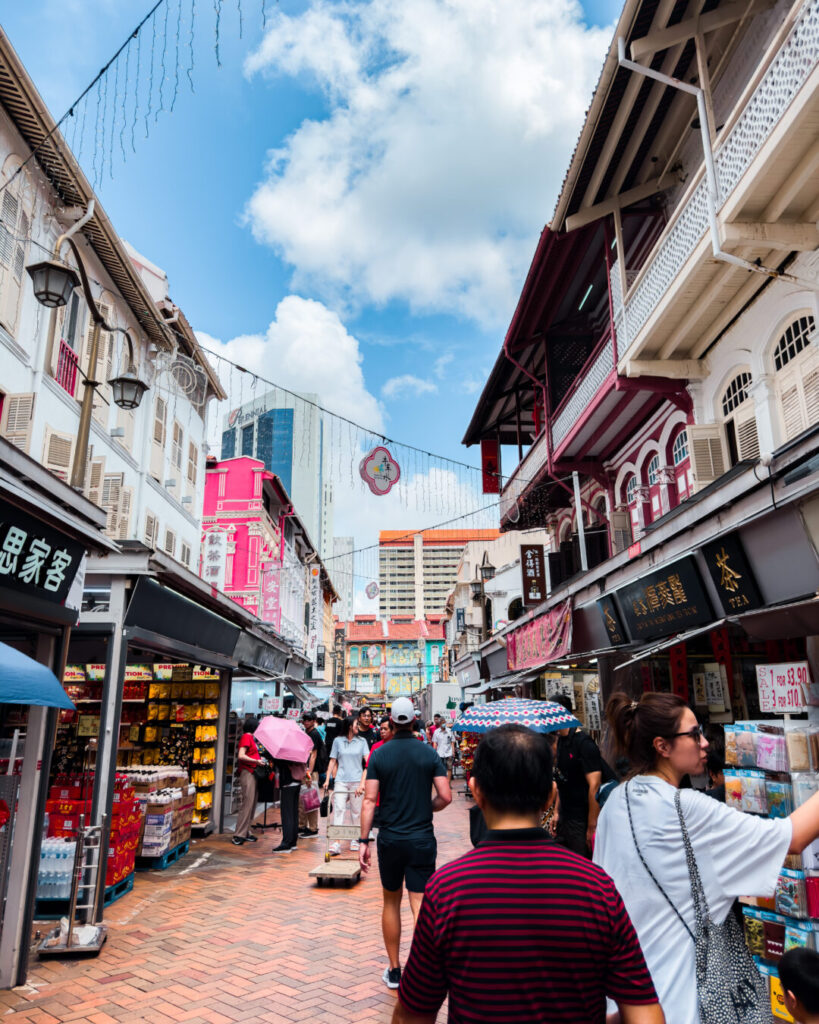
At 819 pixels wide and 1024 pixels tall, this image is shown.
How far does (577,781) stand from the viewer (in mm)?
6176

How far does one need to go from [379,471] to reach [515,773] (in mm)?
12899

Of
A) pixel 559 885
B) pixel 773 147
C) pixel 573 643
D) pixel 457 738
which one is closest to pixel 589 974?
pixel 559 885

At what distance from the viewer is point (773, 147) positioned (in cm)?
645

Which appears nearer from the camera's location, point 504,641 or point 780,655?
point 780,655

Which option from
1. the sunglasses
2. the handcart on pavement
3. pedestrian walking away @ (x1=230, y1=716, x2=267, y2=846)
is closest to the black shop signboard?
the handcart on pavement

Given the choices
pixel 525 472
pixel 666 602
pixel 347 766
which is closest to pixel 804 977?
pixel 666 602

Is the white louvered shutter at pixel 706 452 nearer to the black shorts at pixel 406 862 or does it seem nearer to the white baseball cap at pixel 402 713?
the white baseball cap at pixel 402 713

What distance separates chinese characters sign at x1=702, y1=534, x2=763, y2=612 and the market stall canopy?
5.68 metres

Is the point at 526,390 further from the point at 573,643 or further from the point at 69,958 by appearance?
the point at 69,958

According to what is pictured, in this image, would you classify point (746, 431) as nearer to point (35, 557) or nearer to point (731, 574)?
point (731, 574)

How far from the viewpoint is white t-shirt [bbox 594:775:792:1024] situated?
2141 mm

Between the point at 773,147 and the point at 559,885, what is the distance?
686 cm

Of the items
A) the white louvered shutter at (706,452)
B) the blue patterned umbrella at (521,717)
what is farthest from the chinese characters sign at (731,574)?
the white louvered shutter at (706,452)

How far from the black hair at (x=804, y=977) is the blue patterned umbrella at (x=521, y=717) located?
3.15m
